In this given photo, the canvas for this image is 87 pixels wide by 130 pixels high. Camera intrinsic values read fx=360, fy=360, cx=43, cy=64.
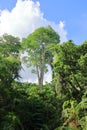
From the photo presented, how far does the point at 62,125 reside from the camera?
1923cm

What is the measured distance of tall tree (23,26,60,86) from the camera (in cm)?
3312

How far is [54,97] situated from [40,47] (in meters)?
11.5

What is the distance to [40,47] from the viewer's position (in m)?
33.7

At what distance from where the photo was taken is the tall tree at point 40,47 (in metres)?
33.1

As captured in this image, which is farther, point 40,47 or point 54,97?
point 40,47

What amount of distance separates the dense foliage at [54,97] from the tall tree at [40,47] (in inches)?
347

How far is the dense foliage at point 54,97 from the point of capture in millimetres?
18625

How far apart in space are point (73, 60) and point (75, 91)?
6.55ft

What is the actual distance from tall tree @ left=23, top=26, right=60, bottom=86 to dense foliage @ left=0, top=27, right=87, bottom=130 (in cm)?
881

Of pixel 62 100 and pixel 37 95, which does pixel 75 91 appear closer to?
pixel 62 100

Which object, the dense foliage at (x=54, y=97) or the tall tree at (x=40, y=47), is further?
the tall tree at (x=40, y=47)

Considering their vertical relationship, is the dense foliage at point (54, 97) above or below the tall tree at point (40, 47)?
below

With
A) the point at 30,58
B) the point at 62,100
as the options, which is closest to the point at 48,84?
the point at 62,100

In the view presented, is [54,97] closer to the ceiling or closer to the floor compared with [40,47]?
closer to the floor
